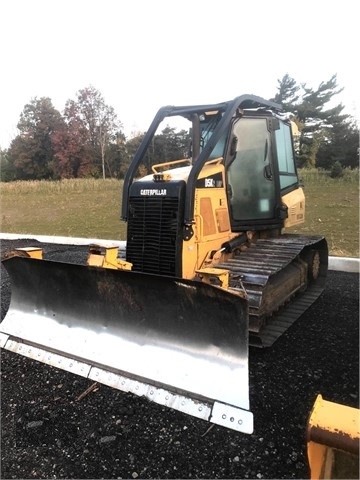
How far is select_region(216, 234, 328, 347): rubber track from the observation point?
340 centimetres

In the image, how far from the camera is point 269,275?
137 inches

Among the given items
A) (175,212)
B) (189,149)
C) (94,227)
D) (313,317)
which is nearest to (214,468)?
(175,212)

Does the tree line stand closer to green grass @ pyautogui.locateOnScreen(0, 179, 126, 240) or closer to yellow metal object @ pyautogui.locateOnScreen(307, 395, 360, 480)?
green grass @ pyautogui.locateOnScreen(0, 179, 126, 240)

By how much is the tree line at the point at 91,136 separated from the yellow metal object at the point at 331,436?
30130 millimetres

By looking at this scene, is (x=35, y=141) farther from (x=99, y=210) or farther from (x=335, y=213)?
(x=335, y=213)

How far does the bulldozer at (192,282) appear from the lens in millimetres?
2881

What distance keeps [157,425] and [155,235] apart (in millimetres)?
1776

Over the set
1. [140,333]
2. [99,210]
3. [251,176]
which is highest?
[251,176]

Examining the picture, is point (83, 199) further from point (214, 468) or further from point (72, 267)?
point (214, 468)

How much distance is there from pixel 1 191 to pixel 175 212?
19.4 metres

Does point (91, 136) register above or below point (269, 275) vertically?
above

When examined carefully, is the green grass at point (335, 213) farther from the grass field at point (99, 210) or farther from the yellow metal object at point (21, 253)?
the yellow metal object at point (21, 253)

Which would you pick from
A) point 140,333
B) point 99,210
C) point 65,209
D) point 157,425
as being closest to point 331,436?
point 157,425

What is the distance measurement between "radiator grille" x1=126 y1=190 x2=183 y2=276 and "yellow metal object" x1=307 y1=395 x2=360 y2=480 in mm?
2231
